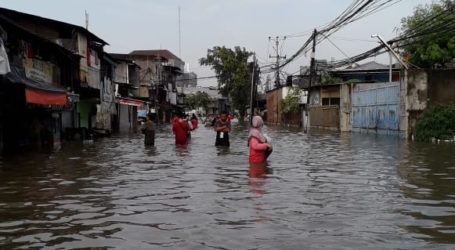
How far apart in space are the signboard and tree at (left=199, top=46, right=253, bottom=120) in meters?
55.3

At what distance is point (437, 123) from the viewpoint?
24406 mm

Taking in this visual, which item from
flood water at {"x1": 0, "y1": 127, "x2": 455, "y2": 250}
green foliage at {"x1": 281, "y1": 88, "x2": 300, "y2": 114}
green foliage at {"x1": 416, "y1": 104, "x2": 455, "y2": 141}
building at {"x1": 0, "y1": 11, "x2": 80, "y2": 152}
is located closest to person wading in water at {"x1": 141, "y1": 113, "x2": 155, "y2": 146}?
building at {"x1": 0, "y1": 11, "x2": 80, "y2": 152}

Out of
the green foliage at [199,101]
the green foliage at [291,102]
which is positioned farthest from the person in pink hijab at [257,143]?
the green foliage at [199,101]

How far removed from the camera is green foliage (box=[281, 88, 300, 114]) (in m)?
58.8

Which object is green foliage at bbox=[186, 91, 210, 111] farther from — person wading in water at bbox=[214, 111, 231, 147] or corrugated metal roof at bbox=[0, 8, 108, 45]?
person wading in water at bbox=[214, 111, 231, 147]

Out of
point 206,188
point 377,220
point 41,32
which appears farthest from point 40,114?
point 377,220

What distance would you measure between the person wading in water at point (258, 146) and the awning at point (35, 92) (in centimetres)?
648

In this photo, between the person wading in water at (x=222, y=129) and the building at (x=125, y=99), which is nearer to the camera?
the person wading in water at (x=222, y=129)

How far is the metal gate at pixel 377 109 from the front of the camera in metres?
29.2

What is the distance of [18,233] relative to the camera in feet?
21.4

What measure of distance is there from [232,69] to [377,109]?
4758 cm

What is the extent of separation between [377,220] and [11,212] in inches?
193

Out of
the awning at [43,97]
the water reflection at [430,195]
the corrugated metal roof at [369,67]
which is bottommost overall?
the water reflection at [430,195]

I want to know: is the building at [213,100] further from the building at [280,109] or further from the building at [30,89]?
the building at [30,89]
